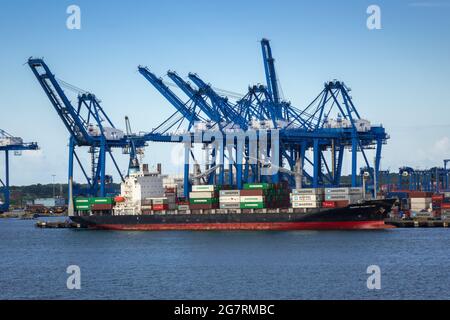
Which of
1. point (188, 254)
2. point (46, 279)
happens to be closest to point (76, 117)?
point (188, 254)

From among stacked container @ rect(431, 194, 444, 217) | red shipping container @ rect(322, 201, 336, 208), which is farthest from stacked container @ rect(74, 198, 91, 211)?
stacked container @ rect(431, 194, 444, 217)

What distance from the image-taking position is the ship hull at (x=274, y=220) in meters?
69.4

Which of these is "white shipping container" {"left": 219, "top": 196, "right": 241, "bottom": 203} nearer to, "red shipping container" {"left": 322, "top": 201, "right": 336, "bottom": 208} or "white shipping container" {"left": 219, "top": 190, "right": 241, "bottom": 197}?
"white shipping container" {"left": 219, "top": 190, "right": 241, "bottom": 197}

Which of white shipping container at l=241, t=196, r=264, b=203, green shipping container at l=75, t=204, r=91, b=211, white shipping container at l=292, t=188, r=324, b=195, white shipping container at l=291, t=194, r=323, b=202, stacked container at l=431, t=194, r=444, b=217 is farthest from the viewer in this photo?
stacked container at l=431, t=194, r=444, b=217

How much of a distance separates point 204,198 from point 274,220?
23.2 feet

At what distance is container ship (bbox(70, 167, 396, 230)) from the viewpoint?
69750 mm

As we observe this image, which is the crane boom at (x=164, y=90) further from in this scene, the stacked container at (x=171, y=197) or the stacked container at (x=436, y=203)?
the stacked container at (x=436, y=203)

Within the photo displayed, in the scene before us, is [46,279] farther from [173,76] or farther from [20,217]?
[20,217]

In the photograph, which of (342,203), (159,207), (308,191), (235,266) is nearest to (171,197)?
(159,207)

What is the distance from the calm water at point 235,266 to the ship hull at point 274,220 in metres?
3.65

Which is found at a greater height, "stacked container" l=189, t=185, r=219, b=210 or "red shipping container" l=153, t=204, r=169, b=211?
"stacked container" l=189, t=185, r=219, b=210

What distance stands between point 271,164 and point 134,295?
4663cm

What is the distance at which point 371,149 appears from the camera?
276 ft

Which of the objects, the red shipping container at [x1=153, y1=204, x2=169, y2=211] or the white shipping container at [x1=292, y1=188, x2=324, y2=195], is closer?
the white shipping container at [x1=292, y1=188, x2=324, y2=195]
